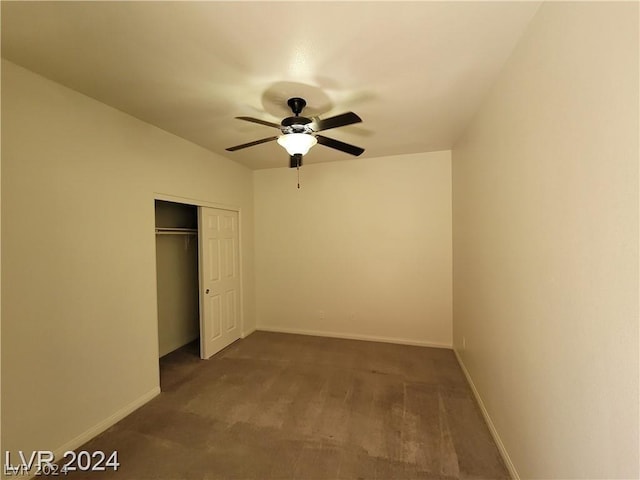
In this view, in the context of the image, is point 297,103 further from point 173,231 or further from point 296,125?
point 173,231

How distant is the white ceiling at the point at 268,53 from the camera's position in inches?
50.8

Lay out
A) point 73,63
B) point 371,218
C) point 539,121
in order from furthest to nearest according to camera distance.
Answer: point 371,218 → point 73,63 → point 539,121

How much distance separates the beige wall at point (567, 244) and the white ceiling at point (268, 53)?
318 mm

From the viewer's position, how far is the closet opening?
3.35 meters

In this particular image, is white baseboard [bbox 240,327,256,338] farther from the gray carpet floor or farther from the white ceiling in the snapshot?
the white ceiling

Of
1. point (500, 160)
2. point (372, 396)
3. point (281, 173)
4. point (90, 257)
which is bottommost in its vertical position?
point (372, 396)

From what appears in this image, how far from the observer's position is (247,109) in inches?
89.4

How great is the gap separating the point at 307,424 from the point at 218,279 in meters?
2.16

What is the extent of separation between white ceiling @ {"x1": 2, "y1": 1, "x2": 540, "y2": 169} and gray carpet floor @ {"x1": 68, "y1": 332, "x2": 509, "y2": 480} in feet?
8.77

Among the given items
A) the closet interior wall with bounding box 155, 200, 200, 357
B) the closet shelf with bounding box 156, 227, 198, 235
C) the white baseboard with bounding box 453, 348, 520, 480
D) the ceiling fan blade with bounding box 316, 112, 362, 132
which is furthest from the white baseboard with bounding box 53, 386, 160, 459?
the white baseboard with bounding box 453, 348, 520, 480

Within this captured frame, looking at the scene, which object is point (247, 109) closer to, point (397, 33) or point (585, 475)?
point (397, 33)

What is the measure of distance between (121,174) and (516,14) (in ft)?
9.63

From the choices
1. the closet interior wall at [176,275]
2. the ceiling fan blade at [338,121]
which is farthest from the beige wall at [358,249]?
the ceiling fan blade at [338,121]

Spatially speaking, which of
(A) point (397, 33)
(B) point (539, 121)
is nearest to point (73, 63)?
(A) point (397, 33)
